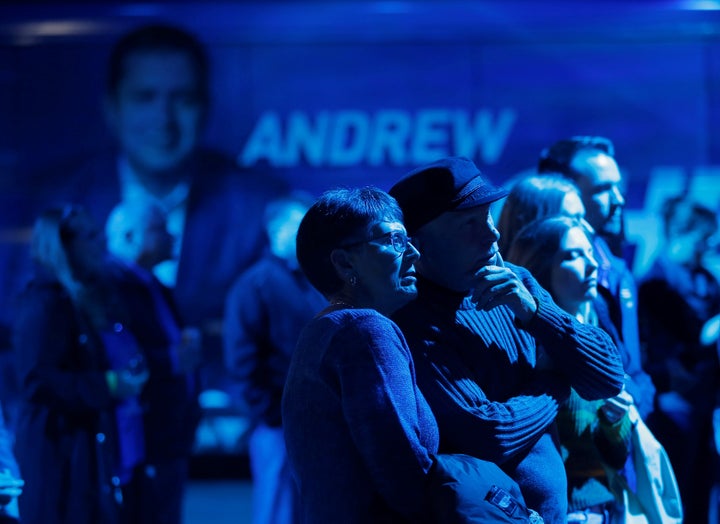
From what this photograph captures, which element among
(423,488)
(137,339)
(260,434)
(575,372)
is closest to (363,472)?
(423,488)

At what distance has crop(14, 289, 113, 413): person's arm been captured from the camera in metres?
4.26

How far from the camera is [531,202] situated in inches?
129

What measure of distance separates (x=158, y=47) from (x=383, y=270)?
442 cm

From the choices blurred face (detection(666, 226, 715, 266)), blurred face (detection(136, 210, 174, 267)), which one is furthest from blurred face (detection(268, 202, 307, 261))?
blurred face (detection(666, 226, 715, 266))

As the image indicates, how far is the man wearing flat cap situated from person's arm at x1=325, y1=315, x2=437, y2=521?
0.61 ft

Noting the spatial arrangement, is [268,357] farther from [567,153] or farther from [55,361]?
[567,153]

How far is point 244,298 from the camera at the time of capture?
212 inches

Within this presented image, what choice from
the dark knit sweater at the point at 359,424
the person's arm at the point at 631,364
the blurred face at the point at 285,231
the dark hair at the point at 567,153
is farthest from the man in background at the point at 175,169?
the dark knit sweater at the point at 359,424

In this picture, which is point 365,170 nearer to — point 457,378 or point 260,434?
point 260,434

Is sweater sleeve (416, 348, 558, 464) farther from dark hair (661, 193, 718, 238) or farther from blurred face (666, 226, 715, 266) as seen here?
dark hair (661, 193, 718, 238)

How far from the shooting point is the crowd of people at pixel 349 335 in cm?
217

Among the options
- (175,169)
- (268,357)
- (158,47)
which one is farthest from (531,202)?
(158,47)

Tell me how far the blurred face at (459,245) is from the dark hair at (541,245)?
23.6 inches

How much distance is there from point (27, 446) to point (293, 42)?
3.11 metres
